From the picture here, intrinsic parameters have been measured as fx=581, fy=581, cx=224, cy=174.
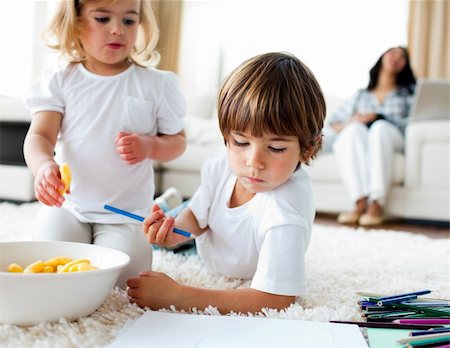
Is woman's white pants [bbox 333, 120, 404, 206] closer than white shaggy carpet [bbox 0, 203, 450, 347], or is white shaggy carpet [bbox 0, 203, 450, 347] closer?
white shaggy carpet [bbox 0, 203, 450, 347]

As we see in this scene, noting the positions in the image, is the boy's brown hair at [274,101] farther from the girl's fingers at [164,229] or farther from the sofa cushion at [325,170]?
the sofa cushion at [325,170]

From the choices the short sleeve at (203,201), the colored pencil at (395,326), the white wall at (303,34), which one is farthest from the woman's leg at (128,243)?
the white wall at (303,34)

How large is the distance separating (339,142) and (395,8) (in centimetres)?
230

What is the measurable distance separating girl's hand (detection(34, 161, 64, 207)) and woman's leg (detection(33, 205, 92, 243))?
15 centimetres

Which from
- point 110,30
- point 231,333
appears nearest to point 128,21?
point 110,30

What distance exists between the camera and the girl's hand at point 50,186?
0.98 m

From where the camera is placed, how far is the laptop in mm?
2691

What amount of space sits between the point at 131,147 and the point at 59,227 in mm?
210

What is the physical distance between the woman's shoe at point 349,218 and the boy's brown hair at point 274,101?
5.34 ft

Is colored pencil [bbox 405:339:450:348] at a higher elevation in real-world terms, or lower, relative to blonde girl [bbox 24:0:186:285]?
lower

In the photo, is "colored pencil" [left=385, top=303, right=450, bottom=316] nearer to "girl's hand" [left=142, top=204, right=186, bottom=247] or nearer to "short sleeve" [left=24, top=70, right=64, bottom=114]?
"girl's hand" [left=142, top=204, right=186, bottom=247]

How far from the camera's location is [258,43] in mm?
4820

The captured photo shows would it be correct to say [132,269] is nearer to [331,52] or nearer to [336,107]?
[336,107]

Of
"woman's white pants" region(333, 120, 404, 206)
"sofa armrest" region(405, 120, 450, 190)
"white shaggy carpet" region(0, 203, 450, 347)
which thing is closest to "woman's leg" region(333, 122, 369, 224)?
"woman's white pants" region(333, 120, 404, 206)
